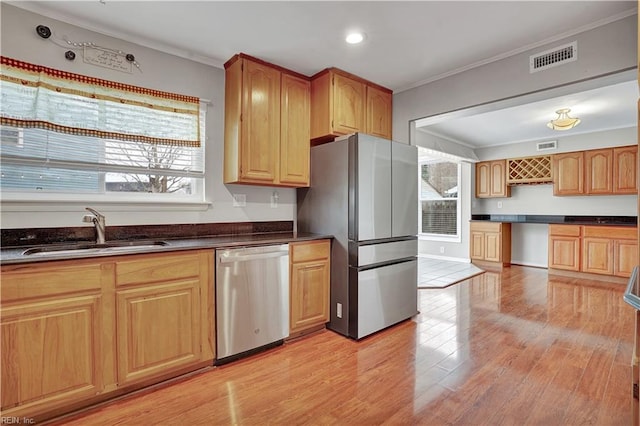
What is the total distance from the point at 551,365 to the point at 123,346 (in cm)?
293

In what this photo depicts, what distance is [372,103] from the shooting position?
10.9 ft

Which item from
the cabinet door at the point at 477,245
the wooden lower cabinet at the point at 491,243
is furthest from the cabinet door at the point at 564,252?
the cabinet door at the point at 477,245

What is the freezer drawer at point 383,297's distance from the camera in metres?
2.76

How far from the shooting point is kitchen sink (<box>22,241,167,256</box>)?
6.06 feet

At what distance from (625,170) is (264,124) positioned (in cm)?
569

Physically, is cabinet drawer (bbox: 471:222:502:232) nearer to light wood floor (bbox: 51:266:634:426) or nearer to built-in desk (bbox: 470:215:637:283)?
built-in desk (bbox: 470:215:637:283)

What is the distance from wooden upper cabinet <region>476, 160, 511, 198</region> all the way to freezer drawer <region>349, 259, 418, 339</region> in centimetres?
410

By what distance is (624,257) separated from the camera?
469cm

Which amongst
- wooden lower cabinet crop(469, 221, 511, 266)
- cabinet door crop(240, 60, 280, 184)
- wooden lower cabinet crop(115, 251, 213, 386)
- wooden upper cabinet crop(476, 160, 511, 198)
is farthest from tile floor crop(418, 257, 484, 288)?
wooden lower cabinet crop(115, 251, 213, 386)

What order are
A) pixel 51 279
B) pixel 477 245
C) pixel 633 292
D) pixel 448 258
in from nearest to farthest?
pixel 633 292 → pixel 51 279 → pixel 477 245 → pixel 448 258

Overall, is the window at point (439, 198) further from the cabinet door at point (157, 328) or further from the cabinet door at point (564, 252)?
the cabinet door at point (157, 328)

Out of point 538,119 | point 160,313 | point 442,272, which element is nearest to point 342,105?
point 160,313

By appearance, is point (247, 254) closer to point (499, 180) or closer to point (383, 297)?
point (383, 297)

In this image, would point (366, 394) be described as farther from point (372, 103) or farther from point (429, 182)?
point (429, 182)
